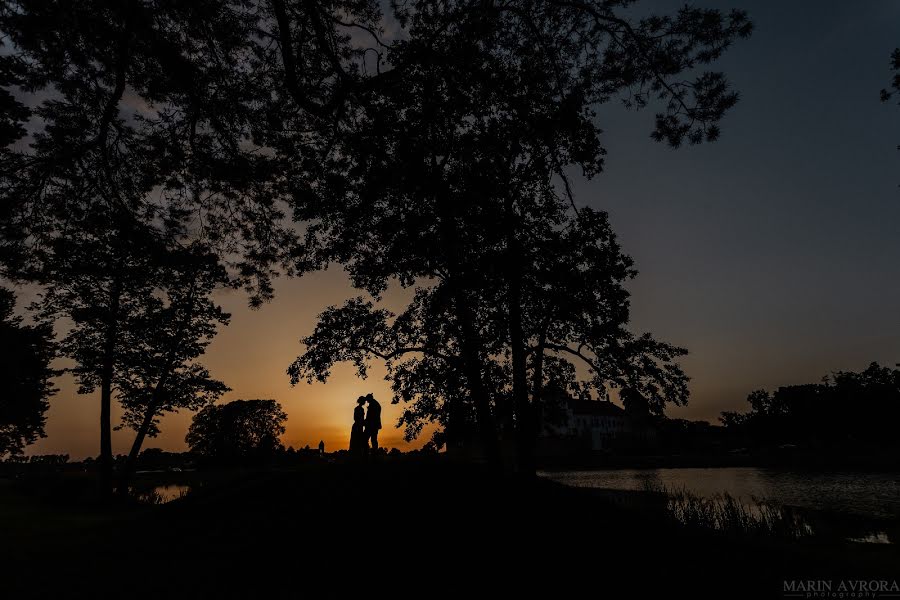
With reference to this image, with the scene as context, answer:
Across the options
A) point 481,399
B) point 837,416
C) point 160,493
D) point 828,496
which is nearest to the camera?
point 481,399

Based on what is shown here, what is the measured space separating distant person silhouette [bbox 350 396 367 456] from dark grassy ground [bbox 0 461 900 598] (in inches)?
205

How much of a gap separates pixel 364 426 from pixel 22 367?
3263 cm

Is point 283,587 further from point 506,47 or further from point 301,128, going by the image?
point 506,47

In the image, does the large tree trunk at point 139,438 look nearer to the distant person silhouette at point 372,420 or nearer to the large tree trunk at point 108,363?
the large tree trunk at point 108,363

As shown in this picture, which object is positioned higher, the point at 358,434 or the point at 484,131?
the point at 484,131

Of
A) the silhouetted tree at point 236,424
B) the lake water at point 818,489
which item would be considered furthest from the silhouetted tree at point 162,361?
the silhouetted tree at point 236,424

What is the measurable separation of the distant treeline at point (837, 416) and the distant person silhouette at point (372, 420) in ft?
208

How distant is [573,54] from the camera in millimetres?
10602

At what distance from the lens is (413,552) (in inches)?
313

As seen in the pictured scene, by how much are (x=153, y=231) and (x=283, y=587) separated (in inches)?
344

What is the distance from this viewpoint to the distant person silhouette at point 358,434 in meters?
18.5

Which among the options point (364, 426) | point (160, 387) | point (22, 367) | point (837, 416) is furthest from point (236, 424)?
point (837, 416)

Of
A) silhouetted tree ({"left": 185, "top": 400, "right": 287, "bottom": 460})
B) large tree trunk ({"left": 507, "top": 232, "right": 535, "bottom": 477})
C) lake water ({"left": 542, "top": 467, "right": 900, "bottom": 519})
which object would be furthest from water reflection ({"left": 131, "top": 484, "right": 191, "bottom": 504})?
silhouetted tree ({"left": 185, "top": 400, "right": 287, "bottom": 460})

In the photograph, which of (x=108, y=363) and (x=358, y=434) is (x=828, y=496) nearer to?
(x=358, y=434)
